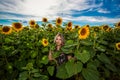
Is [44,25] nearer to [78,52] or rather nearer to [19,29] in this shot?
[19,29]

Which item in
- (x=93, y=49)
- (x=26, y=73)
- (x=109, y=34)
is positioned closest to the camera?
(x=26, y=73)

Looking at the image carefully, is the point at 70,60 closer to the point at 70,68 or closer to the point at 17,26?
the point at 70,68

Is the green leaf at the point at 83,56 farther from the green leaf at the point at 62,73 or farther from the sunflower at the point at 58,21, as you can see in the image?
the sunflower at the point at 58,21

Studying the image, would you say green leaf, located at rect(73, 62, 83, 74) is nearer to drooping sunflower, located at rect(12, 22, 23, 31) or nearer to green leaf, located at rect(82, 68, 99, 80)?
green leaf, located at rect(82, 68, 99, 80)

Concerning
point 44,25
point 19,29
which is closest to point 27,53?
point 19,29

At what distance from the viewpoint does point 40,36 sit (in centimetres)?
515

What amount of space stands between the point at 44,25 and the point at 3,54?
271 cm

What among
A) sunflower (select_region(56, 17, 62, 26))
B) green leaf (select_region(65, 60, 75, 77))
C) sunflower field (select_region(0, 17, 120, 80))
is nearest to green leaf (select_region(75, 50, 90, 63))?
sunflower field (select_region(0, 17, 120, 80))

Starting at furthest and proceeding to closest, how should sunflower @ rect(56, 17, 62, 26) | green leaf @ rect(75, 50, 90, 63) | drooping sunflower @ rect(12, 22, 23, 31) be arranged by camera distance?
sunflower @ rect(56, 17, 62, 26), drooping sunflower @ rect(12, 22, 23, 31), green leaf @ rect(75, 50, 90, 63)

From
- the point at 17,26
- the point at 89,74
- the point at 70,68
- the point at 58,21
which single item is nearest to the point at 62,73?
the point at 70,68

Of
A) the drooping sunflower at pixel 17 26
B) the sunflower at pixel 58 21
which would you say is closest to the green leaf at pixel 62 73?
the drooping sunflower at pixel 17 26

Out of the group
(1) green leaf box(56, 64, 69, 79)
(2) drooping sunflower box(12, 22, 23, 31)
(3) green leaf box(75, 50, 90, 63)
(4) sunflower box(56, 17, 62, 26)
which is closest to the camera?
(3) green leaf box(75, 50, 90, 63)

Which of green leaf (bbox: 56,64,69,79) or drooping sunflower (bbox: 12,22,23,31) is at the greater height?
drooping sunflower (bbox: 12,22,23,31)

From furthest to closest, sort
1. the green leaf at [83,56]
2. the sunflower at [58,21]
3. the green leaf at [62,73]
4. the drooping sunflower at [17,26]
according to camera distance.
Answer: the sunflower at [58,21] < the drooping sunflower at [17,26] < the green leaf at [62,73] < the green leaf at [83,56]
